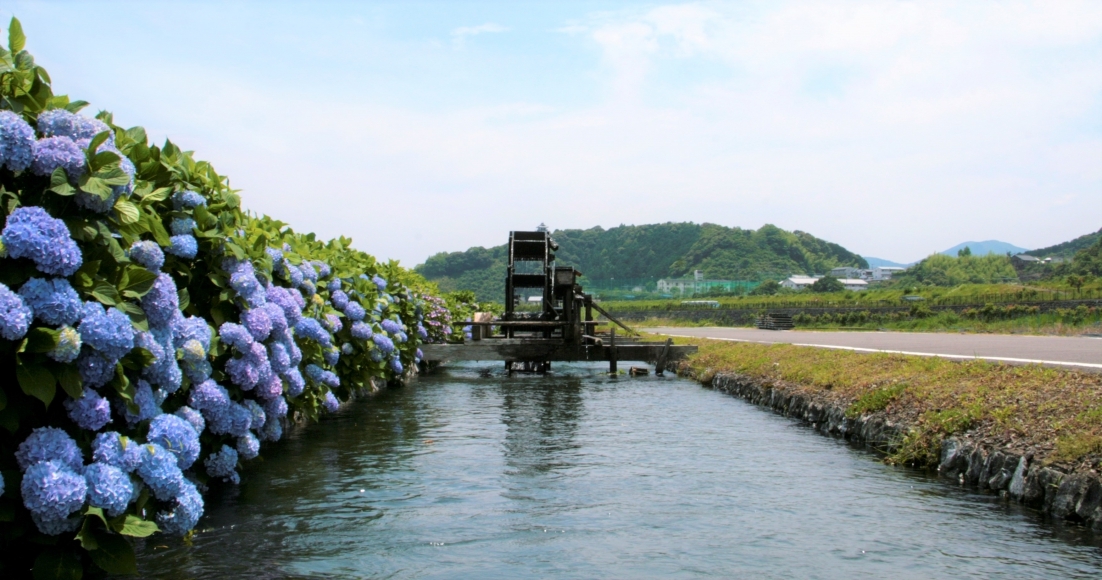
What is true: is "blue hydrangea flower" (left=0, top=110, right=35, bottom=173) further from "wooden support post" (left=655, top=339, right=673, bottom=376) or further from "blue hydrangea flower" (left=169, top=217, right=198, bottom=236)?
"wooden support post" (left=655, top=339, right=673, bottom=376)

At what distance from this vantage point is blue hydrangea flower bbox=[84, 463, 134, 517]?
13.4ft

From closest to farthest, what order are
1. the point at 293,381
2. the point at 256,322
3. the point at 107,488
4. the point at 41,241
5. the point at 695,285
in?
the point at 41,241 → the point at 107,488 → the point at 256,322 → the point at 293,381 → the point at 695,285

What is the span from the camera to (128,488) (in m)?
4.20

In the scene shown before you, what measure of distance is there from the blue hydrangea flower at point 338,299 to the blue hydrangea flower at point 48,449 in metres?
6.63

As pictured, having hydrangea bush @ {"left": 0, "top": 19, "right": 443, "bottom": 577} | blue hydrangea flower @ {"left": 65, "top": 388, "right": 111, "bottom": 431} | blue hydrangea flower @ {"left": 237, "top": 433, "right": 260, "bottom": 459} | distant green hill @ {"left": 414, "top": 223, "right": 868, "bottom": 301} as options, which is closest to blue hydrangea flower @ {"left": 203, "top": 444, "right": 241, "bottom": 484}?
blue hydrangea flower @ {"left": 237, "top": 433, "right": 260, "bottom": 459}

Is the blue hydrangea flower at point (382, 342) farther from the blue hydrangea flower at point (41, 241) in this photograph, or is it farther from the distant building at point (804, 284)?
the distant building at point (804, 284)

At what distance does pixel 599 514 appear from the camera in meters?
6.89

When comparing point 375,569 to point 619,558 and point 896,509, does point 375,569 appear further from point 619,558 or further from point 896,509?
point 896,509

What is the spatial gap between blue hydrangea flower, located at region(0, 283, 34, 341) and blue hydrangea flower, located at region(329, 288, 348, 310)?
6.96m

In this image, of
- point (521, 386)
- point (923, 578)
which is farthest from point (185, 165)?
point (521, 386)

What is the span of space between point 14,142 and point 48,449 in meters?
1.32

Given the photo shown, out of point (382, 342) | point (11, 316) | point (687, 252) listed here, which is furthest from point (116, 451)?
point (687, 252)

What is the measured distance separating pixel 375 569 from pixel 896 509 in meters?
3.91

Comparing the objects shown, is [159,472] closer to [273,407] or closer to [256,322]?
[256,322]
